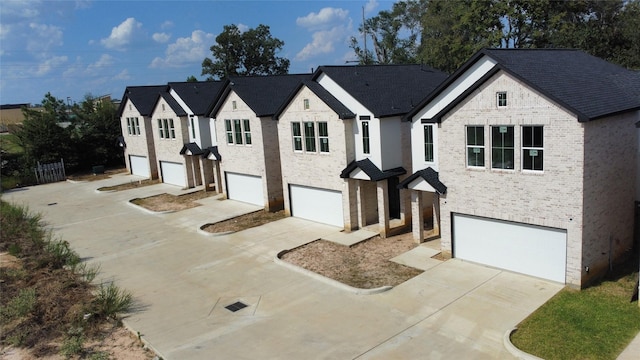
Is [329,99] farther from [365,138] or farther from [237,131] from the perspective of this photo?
[237,131]

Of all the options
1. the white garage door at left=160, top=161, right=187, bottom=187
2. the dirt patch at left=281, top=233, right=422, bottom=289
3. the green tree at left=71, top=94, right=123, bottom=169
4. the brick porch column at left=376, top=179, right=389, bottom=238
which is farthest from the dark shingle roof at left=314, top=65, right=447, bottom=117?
the green tree at left=71, top=94, right=123, bottom=169

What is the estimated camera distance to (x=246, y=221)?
25.5m

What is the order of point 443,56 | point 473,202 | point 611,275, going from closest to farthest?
1. point 611,275
2. point 473,202
3. point 443,56

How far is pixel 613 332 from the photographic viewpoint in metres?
12.1

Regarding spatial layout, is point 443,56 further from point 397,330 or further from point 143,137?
point 397,330

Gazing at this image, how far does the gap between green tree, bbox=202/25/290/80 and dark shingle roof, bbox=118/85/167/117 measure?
101ft

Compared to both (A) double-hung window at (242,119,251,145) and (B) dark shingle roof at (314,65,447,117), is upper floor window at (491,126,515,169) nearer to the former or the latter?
(B) dark shingle roof at (314,65,447,117)

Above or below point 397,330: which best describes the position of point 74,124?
above

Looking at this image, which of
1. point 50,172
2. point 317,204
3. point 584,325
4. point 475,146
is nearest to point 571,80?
point 475,146

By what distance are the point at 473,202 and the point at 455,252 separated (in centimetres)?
211

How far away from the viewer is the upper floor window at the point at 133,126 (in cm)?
4077

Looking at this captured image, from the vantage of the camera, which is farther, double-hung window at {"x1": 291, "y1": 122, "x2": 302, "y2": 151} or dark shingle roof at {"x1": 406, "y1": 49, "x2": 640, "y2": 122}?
double-hung window at {"x1": 291, "y1": 122, "x2": 302, "y2": 151}

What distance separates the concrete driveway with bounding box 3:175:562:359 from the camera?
40.7ft

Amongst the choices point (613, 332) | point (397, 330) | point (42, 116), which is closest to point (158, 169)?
point (42, 116)
